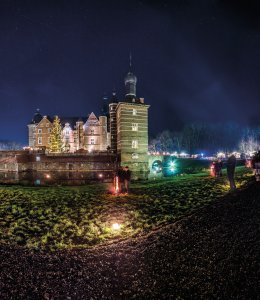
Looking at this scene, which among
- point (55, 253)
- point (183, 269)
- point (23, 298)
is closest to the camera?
point (23, 298)

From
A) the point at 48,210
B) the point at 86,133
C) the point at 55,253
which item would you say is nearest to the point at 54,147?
the point at 86,133

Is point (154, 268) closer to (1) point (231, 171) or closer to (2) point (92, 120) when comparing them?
(1) point (231, 171)

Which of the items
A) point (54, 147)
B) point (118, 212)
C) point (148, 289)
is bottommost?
point (148, 289)

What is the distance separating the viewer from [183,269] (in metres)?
6.76

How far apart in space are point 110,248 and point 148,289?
2350 millimetres

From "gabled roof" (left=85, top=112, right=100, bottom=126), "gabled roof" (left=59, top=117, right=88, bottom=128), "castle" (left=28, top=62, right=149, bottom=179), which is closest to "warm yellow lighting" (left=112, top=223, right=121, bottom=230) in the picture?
"castle" (left=28, top=62, right=149, bottom=179)

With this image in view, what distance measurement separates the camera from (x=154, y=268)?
6.95 m

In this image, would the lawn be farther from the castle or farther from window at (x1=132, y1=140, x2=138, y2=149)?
window at (x1=132, y1=140, x2=138, y2=149)

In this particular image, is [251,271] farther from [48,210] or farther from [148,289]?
[48,210]

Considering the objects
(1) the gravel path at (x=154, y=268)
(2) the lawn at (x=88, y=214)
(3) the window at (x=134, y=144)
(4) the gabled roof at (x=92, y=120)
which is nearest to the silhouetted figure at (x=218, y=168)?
(2) the lawn at (x=88, y=214)

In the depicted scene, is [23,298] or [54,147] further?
[54,147]

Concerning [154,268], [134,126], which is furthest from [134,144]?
[154,268]

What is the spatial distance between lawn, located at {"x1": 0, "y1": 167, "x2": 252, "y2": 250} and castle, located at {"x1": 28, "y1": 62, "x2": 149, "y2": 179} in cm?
2775

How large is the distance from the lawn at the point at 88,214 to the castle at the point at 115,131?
91.0 ft
